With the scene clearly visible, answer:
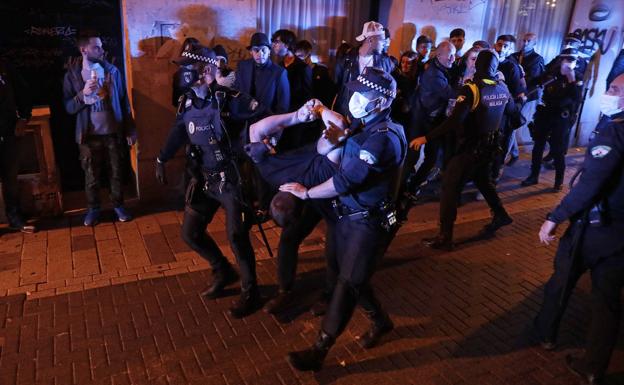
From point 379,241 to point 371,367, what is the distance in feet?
3.28

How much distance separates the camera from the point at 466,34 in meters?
8.85

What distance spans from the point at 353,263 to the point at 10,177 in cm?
443

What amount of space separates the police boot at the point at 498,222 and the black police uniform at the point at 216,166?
3364 mm

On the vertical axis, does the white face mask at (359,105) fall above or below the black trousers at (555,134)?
above

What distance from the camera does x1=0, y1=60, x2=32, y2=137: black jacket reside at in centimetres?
538

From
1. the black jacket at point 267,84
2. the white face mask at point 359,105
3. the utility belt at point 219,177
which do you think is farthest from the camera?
the black jacket at point 267,84

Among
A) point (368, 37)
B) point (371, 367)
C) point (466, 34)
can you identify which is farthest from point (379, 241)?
point (466, 34)

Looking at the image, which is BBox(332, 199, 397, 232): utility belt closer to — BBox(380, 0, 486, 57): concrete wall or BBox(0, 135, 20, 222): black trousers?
BBox(0, 135, 20, 222): black trousers

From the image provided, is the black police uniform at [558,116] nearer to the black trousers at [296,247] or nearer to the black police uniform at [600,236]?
the black police uniform at [600,236]

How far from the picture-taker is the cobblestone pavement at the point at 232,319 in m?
3.66

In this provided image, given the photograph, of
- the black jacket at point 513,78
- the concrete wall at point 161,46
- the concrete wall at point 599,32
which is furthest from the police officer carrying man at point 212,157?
the concrete wall at point 599,32

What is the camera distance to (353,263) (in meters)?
3.47

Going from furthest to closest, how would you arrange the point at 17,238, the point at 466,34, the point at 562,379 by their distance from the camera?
the point at 466,34, the point at 17,238, the point at 562,379

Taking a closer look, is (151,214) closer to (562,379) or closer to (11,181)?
(11,181)
